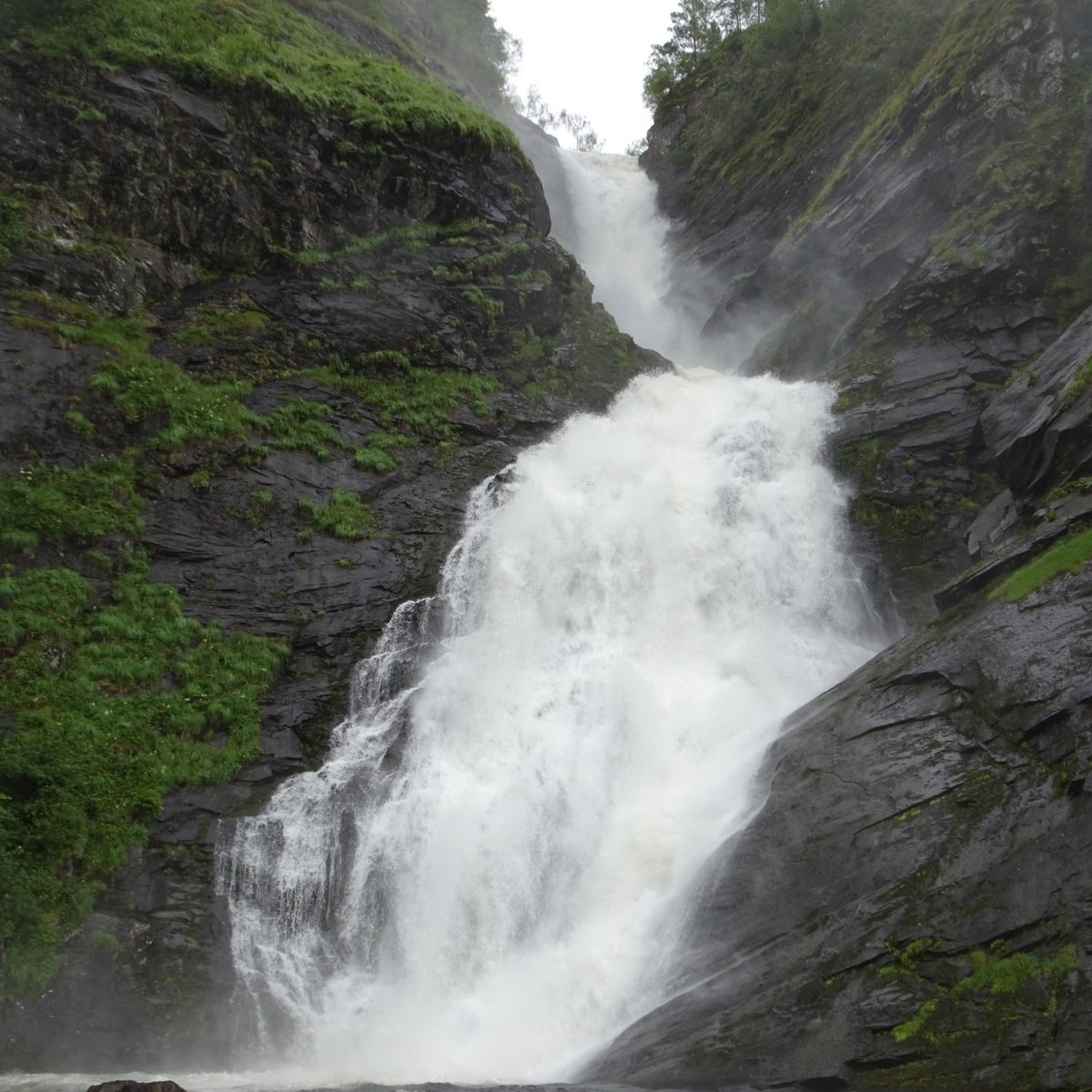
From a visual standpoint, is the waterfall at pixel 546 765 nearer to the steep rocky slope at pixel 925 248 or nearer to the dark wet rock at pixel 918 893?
the dark wet rock at pixel 918 893

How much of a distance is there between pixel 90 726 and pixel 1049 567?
13330 millimetres

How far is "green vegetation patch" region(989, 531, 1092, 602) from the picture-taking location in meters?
Result: 10.1

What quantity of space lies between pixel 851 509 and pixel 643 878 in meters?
9.34

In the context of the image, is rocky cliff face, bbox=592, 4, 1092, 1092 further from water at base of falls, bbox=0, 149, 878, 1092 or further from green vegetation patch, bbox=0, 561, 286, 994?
green vegetation patch, bbox=0, 561, 286, 994

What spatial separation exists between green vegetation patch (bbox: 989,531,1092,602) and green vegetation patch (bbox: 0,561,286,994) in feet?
36.8

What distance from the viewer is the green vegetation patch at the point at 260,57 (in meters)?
21.1

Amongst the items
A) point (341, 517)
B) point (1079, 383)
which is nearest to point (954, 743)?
point (1079, 383)

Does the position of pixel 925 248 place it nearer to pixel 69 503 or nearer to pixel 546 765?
pixel 546 765

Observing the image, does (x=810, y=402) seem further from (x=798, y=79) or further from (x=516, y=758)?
(x=798, y=79)

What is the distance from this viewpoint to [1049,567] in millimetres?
10438

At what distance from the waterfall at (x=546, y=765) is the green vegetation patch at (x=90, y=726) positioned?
1.63 metres

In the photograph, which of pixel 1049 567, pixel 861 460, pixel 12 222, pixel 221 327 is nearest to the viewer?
pixel 1049 567

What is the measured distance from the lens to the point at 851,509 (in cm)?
1747

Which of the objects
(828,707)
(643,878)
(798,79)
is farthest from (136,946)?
(798,79)
